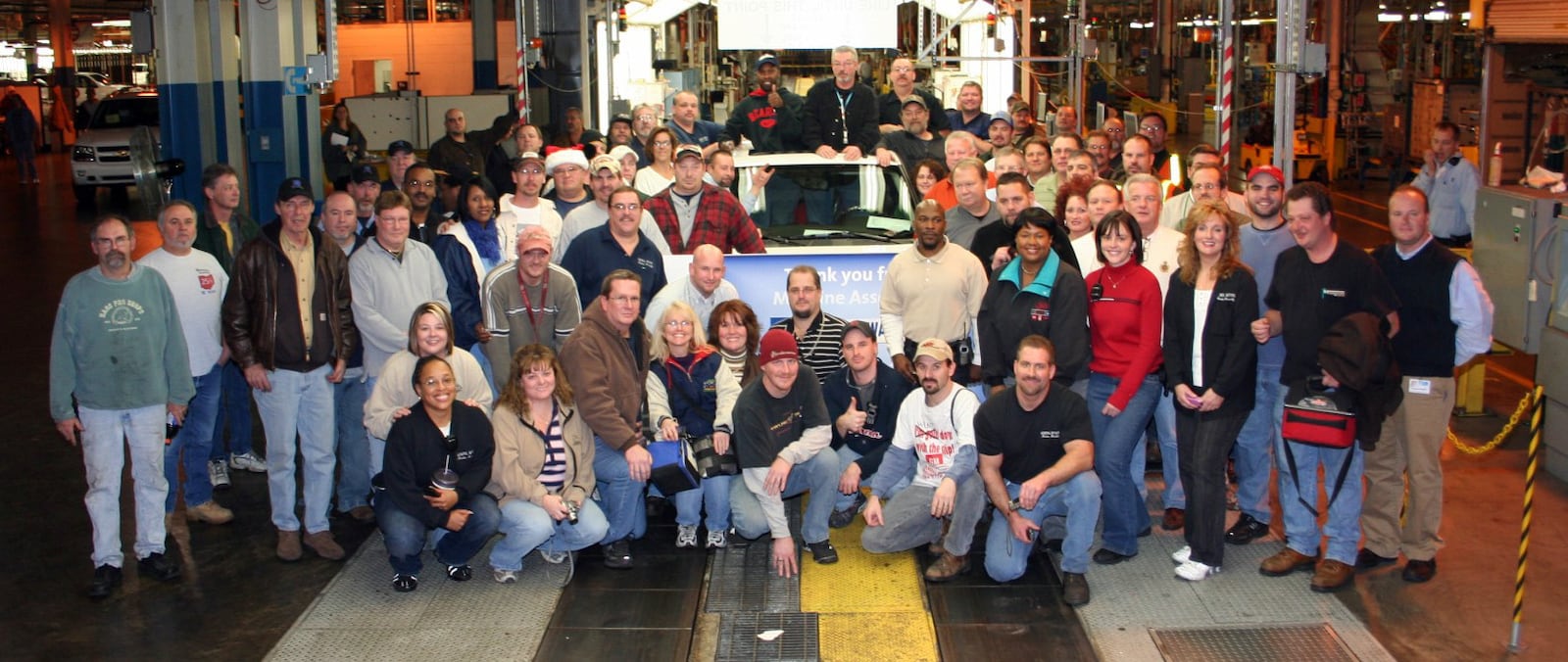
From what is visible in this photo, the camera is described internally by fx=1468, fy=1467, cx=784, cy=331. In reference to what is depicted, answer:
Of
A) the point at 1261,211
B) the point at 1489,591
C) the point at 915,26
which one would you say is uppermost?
the point at 915,26

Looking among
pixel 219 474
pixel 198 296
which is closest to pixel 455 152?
pixel 219 474

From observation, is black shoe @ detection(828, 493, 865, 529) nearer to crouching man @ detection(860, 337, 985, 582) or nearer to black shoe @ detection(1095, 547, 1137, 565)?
crouching man @ detection(860, 337, 985, 582)

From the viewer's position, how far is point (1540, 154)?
1548 cm

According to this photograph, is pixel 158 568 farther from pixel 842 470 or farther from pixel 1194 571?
pixel 1194 571

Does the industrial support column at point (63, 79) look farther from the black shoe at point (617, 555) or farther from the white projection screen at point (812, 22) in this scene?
the black shoe at point (617, 555)

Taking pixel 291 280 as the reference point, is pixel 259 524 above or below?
below

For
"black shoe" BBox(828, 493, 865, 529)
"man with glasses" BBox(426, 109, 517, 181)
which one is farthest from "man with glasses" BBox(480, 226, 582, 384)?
"man with glasses" BBox(426, 109, 517, 181)

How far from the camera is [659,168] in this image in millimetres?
11055

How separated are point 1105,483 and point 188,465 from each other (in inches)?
201

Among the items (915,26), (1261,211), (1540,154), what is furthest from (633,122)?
(915,26)

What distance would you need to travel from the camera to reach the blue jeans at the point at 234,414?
9141mm

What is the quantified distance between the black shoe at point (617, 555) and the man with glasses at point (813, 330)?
1.39 meters

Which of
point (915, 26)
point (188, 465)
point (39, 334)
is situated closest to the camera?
point (188, 465)

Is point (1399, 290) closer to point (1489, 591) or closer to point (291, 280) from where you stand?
point (1489, 591)
